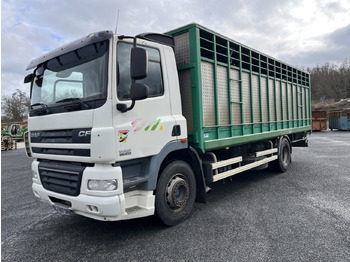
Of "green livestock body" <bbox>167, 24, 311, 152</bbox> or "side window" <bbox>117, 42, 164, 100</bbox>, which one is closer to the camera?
"side window" <bbox>117, 42, 164, 100</bbox>

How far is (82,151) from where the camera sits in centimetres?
303

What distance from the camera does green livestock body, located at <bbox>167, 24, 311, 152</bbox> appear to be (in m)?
4.01

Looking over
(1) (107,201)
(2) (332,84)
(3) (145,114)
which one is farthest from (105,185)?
(2) (332,84)

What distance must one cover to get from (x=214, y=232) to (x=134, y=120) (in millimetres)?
1902

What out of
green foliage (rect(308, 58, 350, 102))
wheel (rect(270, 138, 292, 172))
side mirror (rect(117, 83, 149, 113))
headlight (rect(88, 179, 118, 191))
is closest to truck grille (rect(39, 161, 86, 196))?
headlight (rect(88, 179, 118, 191))

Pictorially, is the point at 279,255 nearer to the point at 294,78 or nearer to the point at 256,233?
the point at 256,233

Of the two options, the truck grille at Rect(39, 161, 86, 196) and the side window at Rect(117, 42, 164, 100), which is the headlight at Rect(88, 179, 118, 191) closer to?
the truck grille at Rect(39, 161, 86, 196)

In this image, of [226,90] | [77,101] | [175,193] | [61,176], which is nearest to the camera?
[77,101]

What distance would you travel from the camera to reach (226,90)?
4.71 meters

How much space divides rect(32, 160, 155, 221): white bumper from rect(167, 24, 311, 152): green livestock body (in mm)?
1328

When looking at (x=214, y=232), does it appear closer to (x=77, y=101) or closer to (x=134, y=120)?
(x=134, y=120)

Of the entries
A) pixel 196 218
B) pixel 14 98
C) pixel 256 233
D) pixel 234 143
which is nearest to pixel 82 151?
pixel 196 218

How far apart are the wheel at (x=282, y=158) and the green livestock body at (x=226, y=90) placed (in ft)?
1.42

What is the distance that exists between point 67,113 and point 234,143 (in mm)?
3031
